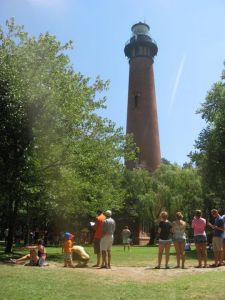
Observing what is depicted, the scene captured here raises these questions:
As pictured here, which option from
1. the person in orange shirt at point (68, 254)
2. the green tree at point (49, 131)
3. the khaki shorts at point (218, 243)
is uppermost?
the green tree at point (49, 131)

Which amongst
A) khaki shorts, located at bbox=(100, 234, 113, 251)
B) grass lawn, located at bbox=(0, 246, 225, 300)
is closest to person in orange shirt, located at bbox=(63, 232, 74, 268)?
khaki shorts, located at bbox=(100, 234, 113, 251)

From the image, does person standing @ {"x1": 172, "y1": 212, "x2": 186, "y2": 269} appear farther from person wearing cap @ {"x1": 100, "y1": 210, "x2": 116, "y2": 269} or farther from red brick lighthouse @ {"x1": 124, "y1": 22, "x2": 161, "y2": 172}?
red brick lighthouse @ {"x1": 124, "y1": 22, "x2": 161, "y2": 172}

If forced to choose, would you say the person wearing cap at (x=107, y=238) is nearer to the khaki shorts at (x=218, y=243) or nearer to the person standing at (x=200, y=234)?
the person standing at (x=200, y=234)

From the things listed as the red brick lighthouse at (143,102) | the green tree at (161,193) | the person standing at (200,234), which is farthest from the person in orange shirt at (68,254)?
the red brick lighthouse at (143,102)

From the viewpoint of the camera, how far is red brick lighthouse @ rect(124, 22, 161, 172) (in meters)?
51.6

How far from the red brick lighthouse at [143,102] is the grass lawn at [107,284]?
3803cm

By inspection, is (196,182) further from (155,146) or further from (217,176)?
(217,176)

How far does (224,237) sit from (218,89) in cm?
1566

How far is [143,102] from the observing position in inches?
2093

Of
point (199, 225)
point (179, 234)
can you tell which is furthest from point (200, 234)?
point (179, 234)

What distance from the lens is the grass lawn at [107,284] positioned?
9531 mm

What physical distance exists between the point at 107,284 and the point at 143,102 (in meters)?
43.6

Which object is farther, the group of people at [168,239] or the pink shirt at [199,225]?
the pink shirt at [199,225]

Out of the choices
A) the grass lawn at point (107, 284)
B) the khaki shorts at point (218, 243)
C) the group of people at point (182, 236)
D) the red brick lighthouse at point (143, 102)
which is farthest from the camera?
the red brick lighthouse at point (143, 102)
